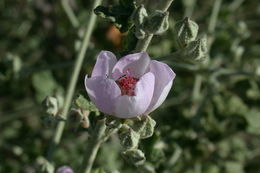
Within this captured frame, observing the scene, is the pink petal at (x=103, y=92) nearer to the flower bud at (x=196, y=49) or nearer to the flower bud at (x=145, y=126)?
the flower bud at (x=145, y=126)

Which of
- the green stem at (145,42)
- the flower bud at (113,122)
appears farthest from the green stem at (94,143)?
the green stem at (145,42)

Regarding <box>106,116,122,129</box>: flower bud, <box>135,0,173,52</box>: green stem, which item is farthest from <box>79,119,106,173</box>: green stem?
<box>135,0,173,52</box>: green stem

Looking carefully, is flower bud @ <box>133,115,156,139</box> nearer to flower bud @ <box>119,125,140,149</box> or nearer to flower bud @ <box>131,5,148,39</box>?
flower bud @ <box>119,125,140,149</box>

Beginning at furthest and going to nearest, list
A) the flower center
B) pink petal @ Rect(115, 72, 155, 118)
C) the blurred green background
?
1. the blurred green background
2. the flower center
3. pink petal @ Rect(115, 72, 155, 118)

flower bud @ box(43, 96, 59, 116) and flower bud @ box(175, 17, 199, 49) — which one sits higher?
flower bud @ box(175, 17, 199, 49)

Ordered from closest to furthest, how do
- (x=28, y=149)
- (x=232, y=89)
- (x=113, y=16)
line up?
(x=113, y=16) → (x=28, y=149) → (x=232, y=89)

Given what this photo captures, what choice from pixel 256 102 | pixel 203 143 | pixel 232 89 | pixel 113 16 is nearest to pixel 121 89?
pixel 113 16

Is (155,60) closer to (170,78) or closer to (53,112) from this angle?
(170,78)
